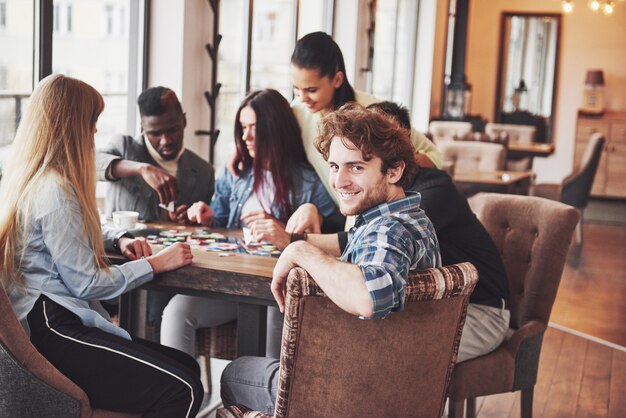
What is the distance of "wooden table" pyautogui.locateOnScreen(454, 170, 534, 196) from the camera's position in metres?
6.22

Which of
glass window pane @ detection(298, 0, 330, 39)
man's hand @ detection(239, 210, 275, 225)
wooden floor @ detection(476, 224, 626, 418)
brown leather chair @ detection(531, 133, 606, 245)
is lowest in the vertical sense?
wooden floor @ detection(476, 224, 626, 418)

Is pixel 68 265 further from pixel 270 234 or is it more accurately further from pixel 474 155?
pixel 474 155

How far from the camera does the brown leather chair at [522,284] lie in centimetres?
268

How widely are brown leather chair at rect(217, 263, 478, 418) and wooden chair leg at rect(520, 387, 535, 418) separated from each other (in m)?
1.23

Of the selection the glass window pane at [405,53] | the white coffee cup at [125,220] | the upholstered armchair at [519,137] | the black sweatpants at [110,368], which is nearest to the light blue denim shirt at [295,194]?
the white coffee cup at [125,220]

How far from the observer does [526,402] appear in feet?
9.81

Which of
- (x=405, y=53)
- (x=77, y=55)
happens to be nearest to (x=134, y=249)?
(x=77, y=55)

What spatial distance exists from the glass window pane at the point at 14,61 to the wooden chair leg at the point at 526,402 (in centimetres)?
212

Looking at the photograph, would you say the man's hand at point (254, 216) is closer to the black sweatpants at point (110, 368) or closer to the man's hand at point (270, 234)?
the man's hand at point (270, 234)

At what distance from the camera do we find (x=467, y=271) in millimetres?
1815

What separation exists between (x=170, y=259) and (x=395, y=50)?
800cm

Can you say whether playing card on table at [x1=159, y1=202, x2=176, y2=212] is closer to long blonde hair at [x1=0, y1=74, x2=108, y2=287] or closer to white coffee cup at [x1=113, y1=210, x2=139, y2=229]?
white coffee cup at [x1=113, y1=210, x2=139, y2=229]

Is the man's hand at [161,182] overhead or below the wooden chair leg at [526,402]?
overhead

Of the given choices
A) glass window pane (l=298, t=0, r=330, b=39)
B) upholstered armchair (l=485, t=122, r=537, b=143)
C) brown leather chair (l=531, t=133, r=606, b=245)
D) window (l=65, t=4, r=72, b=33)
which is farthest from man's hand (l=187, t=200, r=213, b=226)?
upholstered armchair (l=485, t=122, r=537, b=143)
